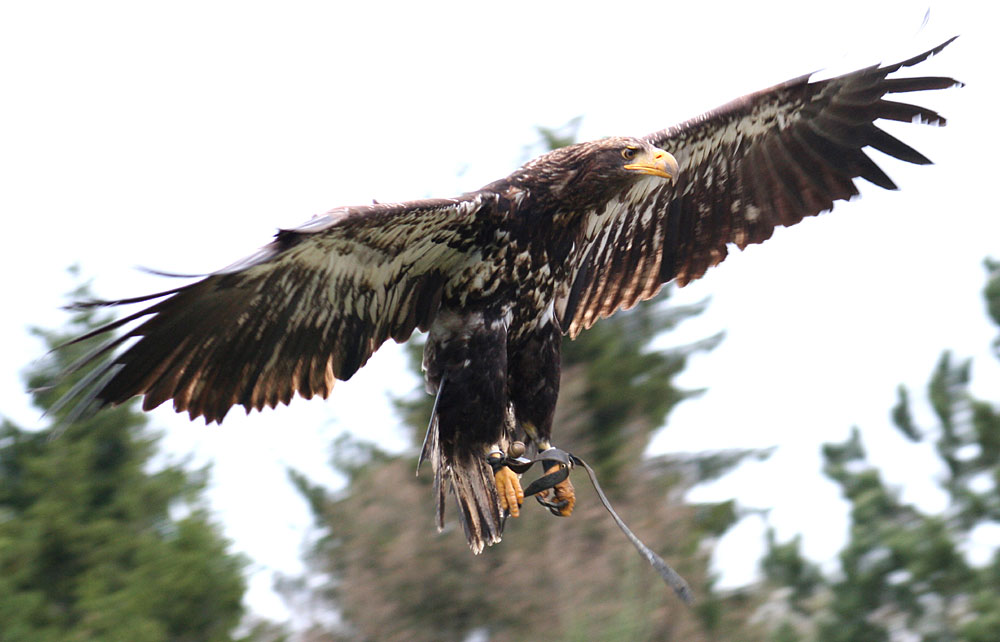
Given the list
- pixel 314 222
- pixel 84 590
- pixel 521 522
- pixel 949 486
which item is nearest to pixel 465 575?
pixel 521 522

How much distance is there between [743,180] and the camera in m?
7.28

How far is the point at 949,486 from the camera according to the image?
14.6 meters

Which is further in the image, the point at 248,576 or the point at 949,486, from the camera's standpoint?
the point at 949,486

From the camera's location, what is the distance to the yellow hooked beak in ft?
20.5

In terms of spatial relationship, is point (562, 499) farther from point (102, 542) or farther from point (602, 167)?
point (102, 542)

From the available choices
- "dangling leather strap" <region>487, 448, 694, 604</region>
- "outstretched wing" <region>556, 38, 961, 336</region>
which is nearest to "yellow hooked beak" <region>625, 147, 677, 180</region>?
"outstretched wing" <region>556, 38, 961, 336</region>

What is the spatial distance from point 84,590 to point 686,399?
6.23 m

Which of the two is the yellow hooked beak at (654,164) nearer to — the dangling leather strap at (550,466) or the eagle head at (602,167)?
the eagle head at (602,167)

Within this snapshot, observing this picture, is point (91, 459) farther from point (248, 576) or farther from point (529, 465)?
point (529, 465)

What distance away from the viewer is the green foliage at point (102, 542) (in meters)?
12.0

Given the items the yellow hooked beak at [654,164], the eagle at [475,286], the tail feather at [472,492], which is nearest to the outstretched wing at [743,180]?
the eagle at [475,286]

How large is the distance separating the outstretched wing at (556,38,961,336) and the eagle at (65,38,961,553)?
0.01 m

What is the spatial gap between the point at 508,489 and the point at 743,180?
2.19 m

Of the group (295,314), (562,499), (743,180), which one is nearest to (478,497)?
(562,499)
